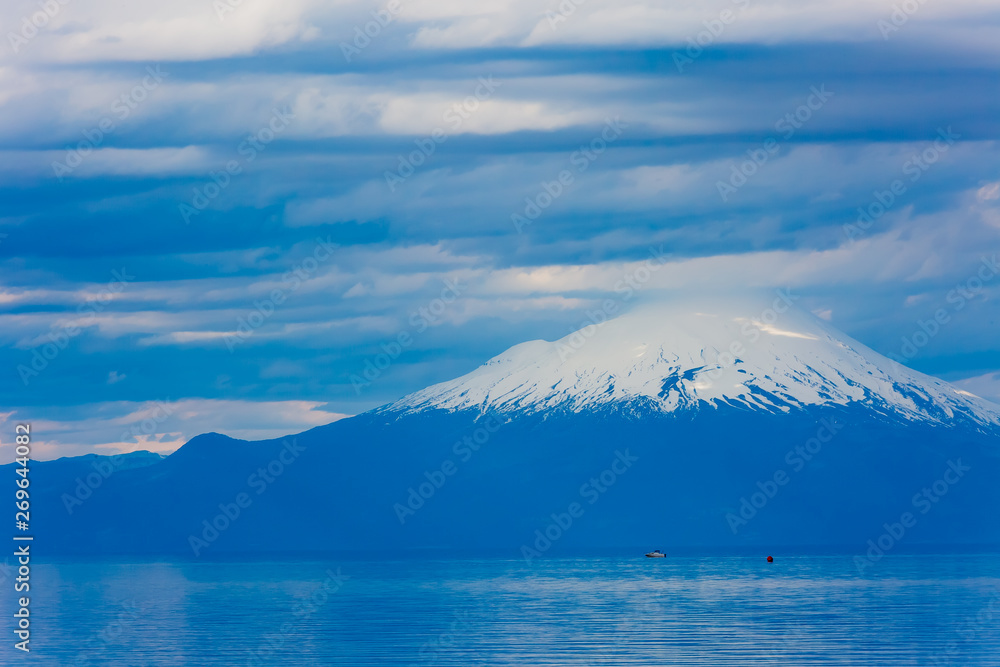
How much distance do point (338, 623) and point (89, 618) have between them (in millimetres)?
27090

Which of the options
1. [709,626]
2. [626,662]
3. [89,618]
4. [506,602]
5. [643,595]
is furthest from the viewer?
[643,595]

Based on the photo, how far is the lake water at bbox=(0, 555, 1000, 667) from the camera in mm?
95000

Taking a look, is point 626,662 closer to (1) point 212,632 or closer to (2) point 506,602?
(1) point 212,632

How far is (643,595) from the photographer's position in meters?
157

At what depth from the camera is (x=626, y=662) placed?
9044 centimetres

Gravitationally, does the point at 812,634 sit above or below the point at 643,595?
below

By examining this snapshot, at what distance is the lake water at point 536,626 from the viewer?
312ft

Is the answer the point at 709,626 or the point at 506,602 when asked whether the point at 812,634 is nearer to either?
the point at 709,626

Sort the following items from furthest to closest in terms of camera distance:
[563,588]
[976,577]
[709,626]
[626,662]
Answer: [976,577]
[563,588]
[709,626]
[626,662]

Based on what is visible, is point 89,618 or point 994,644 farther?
point 89,618

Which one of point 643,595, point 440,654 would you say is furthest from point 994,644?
point 643,595

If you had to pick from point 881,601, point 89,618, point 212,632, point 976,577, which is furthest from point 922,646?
point 976,577

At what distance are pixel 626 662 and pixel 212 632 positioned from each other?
38.3 metres

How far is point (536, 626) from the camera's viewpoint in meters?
115
